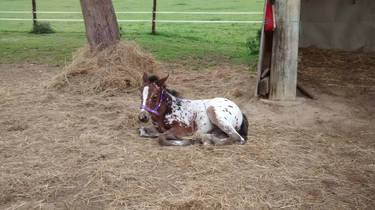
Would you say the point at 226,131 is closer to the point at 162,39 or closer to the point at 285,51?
the point at 285,51

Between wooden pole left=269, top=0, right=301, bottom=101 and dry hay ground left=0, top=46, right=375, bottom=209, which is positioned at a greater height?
wooden pole left=269, top=0, right=301, bottom=101

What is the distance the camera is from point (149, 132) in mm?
5230

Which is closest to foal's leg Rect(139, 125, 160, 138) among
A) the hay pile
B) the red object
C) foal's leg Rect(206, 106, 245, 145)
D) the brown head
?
the brown head

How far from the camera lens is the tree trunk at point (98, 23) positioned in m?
8.55

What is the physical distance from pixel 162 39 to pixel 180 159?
417 inches

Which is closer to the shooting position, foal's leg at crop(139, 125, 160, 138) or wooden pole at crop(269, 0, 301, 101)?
foal's leg at crop(139, 125, 160, 138)

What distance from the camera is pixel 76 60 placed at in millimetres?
8391

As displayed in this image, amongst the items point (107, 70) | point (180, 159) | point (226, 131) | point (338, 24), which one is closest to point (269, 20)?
point (226, 131)

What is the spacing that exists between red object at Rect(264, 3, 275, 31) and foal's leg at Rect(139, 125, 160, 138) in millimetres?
2842

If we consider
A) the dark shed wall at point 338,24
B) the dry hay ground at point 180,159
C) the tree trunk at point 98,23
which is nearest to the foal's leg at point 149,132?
the dry hay ground at point 180,159

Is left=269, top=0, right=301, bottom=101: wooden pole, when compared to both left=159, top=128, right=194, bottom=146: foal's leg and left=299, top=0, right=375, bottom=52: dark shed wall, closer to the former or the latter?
left=159, top=128, right=194, bottom=146: foal's leg

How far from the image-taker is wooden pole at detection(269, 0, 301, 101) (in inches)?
258

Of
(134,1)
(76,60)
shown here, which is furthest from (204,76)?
(134,1)

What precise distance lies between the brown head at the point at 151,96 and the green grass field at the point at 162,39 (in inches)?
224
